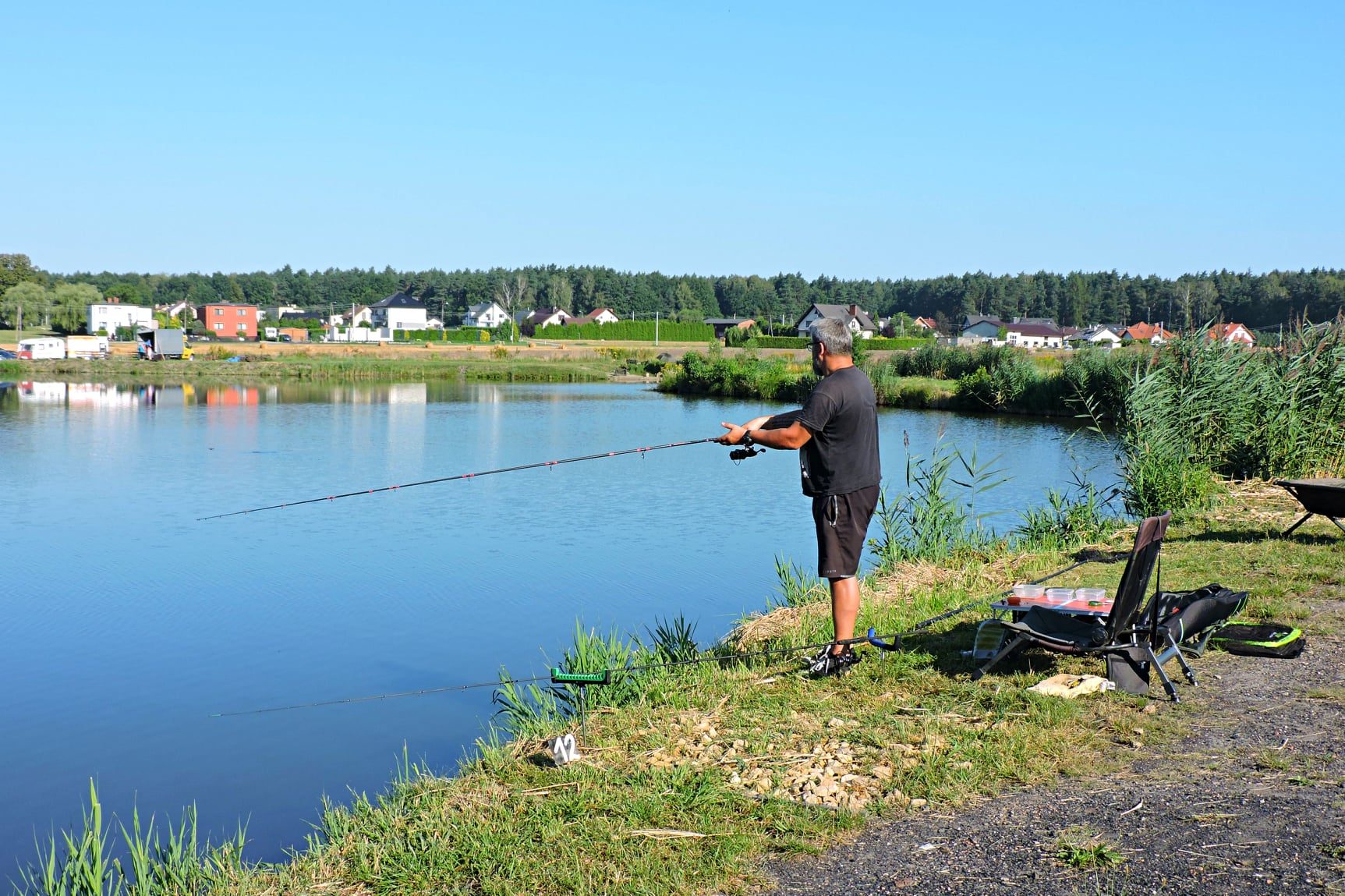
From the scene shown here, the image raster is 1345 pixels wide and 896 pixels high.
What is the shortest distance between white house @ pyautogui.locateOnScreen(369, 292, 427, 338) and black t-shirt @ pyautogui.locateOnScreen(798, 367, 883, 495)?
109621mm

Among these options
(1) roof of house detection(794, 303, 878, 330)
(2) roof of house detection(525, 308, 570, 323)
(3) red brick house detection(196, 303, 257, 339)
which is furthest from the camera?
(2) roof of house detection(525, 308, 570, 323)

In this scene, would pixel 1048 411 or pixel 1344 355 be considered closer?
pixel 1344 355

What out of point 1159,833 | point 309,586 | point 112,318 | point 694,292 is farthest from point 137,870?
point 694,292

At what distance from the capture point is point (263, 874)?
15.4ft

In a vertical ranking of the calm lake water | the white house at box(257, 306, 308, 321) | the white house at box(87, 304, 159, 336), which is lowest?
the calm lake water

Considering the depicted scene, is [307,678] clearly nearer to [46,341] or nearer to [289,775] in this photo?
[289,775]

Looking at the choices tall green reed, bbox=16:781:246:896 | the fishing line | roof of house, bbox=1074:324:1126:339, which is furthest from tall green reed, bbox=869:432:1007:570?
→ roof of house, bbox=1074:324:1126:339

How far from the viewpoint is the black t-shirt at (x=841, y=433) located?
19.5ft

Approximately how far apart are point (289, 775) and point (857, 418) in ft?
13.7

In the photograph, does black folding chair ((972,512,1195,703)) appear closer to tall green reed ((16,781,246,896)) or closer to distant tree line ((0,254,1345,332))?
tall green reed ((16,781,246,896))

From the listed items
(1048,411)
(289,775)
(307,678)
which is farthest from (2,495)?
(1048,411)

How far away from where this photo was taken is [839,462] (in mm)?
6047

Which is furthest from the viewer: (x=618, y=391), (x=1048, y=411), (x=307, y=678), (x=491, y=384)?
(x=491, y=384)

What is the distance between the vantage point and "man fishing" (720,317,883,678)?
5.98 m
